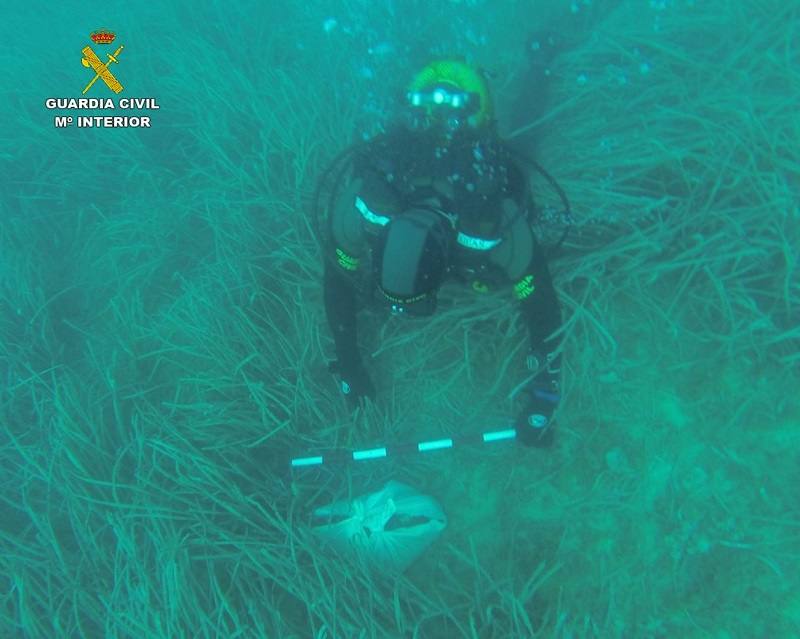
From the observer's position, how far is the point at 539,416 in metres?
2.44

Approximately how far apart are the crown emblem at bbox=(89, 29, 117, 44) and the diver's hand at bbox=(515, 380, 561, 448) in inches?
215

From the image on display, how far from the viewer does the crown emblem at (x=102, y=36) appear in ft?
16.6

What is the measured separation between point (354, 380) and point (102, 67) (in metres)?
4.48

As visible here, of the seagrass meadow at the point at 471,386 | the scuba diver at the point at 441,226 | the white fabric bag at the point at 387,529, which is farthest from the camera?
the white fabric bag at the point at 387,529

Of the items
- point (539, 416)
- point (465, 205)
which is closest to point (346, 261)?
point (465, 205)

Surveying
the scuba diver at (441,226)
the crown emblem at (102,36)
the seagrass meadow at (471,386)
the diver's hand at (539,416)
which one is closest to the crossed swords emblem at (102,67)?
the crown emblem at (102,36)

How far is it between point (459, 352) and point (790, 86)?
7.69 ft

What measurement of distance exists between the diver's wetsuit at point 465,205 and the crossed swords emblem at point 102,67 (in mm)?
3822

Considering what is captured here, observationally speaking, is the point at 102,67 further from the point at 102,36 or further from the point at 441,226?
the point at 441,226

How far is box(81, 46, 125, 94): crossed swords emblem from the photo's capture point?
4.76 metres

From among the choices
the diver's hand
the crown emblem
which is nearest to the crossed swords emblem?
the crown emblem

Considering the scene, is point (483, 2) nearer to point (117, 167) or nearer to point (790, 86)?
point (790, 86)

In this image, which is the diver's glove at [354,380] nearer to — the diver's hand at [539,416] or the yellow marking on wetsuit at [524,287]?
the diver's hand at [539,416]

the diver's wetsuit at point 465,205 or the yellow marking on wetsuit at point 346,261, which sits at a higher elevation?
the diver's wetsuit at point 465,205
